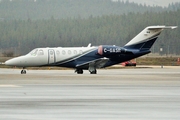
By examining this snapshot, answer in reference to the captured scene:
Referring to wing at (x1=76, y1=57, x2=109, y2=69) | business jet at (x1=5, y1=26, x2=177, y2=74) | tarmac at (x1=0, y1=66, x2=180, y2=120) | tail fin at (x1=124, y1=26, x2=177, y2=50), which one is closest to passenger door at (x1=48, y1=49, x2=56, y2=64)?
business jet at (x1=5, y1=26, x2=177, y2=74)

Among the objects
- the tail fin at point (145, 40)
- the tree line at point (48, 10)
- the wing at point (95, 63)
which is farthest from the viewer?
the tree line at point (48, 10)

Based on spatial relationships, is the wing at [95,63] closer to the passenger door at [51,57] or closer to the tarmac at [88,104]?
the passenger door at [51,57]

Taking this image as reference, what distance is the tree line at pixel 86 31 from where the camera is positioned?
119m

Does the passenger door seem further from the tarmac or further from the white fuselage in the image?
the tarmac

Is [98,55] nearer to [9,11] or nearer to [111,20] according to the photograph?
[111,20]

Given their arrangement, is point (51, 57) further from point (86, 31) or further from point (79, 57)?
point (86, 31)

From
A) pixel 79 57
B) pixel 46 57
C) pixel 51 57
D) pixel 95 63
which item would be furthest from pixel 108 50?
pixel 46 57

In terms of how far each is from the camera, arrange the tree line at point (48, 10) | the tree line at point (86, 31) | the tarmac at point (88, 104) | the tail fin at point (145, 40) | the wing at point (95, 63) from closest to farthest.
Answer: the tarmac at point (88, 104) < the wing at point (95, 63) < the tail fin at point (145, 40) < the tree line at point (86, 31) < the tree line at point (48, 10)

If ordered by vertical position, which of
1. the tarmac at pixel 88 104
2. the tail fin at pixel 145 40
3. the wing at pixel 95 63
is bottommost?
the tarmac at pixel 88 104

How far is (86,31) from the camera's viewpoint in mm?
140875

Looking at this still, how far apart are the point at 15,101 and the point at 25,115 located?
182 inches

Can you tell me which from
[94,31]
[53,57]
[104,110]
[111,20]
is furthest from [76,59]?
[111,20]

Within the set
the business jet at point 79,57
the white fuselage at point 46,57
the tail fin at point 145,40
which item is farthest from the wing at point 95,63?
the tail fin at point 145,40

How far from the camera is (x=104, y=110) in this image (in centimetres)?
2003
